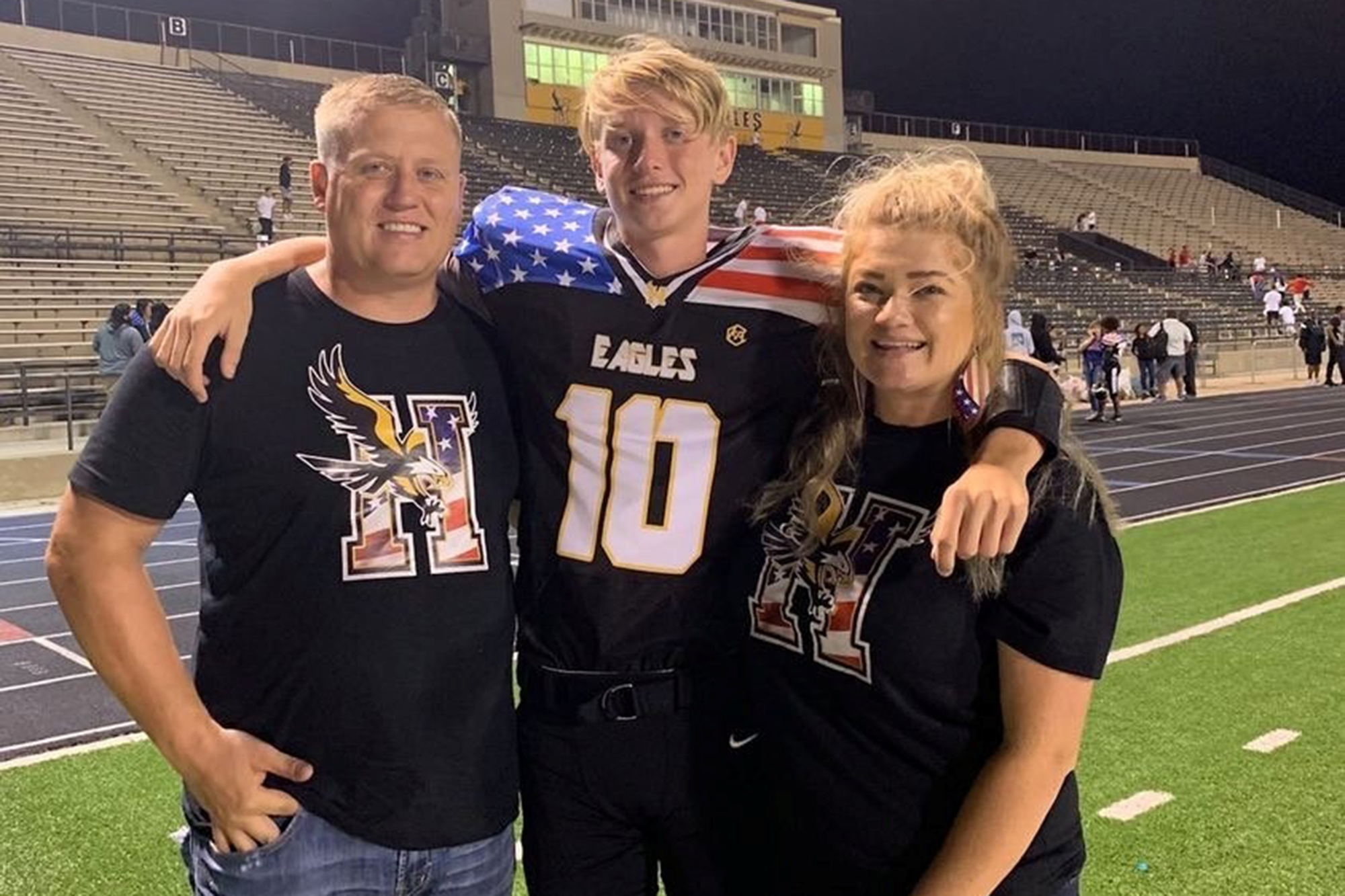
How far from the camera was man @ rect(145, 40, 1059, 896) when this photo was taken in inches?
83.0

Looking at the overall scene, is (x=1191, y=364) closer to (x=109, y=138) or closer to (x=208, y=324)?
(x=109, y=138)

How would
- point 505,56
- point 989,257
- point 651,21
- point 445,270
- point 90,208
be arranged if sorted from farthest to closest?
point 651,21
point 505,56
point 90,208
point 445,270
point 989,257

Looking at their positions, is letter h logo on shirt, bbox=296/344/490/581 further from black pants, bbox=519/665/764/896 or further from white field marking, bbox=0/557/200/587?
white field marking, bbox=0/557/200/587

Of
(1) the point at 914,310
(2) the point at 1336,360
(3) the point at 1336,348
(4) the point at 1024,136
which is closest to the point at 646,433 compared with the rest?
(1) the point at 914,310

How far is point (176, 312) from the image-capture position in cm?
186

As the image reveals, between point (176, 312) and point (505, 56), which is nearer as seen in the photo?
point (176, 312)

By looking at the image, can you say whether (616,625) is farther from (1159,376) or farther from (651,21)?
(651,21)

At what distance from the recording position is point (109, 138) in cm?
2497

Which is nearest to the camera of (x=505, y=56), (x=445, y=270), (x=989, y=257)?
(x=989, y=257)

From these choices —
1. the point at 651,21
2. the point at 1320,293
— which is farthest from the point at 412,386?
the point at 1320,293

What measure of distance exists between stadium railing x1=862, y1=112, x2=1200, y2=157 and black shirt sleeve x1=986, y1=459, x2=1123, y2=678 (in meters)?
49.4

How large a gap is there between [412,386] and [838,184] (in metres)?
0.83

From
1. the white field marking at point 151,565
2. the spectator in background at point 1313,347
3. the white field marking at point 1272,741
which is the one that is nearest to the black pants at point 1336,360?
the spectator in background at point 1313,347

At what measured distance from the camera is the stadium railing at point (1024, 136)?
166 feet
